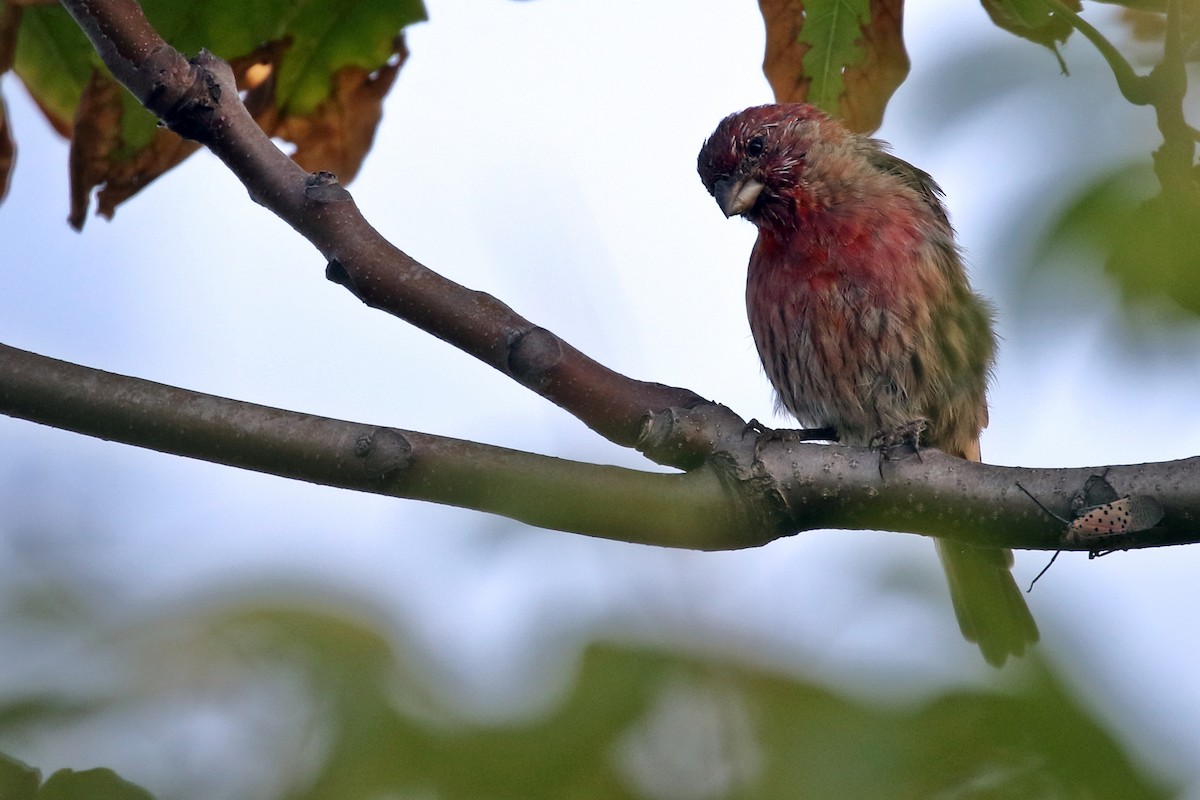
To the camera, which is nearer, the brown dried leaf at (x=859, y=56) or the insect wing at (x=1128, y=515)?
the insect wing at (x=1128, y=515)

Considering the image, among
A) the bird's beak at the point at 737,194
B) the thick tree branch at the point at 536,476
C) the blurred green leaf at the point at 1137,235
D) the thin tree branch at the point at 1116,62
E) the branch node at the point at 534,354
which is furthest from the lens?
the bird's beak at the point at 737,194

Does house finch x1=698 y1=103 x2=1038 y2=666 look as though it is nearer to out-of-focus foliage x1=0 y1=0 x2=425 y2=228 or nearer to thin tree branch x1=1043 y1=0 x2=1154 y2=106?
thin tree branch x1=1043 y1=0 x2=1154 y2=106

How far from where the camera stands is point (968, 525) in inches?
146

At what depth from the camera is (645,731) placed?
1941 millimetres

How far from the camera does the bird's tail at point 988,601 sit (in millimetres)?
2469

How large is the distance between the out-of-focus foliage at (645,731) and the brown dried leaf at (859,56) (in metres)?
2.24

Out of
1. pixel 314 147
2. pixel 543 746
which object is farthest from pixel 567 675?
pixel 314 147

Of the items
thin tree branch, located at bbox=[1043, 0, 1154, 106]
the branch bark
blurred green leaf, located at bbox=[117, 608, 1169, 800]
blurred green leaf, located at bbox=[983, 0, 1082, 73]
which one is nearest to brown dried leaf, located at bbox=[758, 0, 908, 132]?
blurred green leaf, located at bbox=[983, 0, 1082, 73]

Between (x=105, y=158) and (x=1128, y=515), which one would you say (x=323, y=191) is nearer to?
(x=105, y=158)

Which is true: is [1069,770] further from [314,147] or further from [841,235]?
[841,235]

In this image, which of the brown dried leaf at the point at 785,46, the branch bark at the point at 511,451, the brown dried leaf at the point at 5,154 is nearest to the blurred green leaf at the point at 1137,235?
the branch bark at the point at 511,451

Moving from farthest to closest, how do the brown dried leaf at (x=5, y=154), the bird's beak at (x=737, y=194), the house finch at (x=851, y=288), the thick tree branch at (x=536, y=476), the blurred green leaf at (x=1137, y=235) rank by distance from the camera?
the bird's beak at (x=737, y=194), the house finch at (x=851, y=288), the brown dried leaf at (x=5, y=154), the thick tree branch at (x=536, y=476), the blurred green leaf at (x=1137, y=235)

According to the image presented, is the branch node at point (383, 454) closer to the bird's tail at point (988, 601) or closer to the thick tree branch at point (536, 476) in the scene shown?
the thick tree branch at point (536, 476)

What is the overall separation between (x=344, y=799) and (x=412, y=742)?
0.13m
